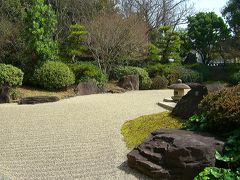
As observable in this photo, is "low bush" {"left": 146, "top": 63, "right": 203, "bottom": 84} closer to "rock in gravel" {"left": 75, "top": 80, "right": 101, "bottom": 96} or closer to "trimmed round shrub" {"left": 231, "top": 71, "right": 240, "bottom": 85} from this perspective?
"trimmed round shrub" {"left": 231, "top": 71, "right": 240, "bottom": 85}

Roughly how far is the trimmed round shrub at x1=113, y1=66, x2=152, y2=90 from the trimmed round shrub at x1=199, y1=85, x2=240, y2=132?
39.7ft

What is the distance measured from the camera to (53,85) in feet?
50.9

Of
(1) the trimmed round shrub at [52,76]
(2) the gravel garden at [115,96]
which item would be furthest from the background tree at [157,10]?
(1) the trimmed round shrub at [52,76]

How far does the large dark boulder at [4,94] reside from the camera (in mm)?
13062

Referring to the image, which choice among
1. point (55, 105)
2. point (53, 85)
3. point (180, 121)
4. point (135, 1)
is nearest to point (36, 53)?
point (53, 85)

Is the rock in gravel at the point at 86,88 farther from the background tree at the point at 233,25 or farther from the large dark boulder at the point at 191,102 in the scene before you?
the background tree at the point at 233,25

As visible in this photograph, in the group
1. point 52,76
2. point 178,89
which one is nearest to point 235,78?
point 178,89

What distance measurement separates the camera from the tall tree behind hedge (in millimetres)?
15555

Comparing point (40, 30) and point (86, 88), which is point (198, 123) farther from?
point (40, 30)

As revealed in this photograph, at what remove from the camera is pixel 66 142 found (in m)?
6.88

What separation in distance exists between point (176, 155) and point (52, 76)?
1110 centimetres

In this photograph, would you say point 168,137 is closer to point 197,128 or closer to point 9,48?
point 197,128

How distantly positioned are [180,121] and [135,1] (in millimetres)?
21379

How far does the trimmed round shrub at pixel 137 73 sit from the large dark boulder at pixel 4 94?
6.73 m
